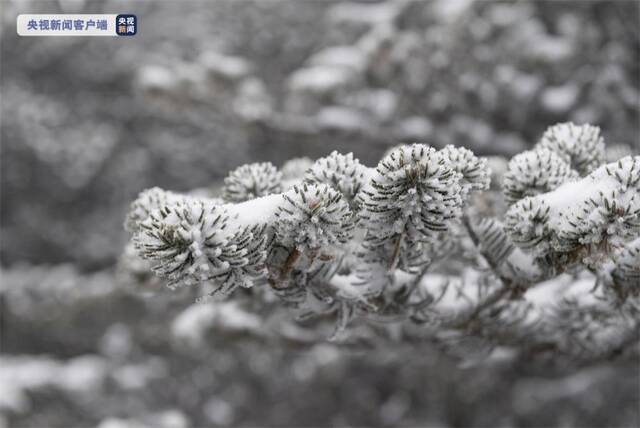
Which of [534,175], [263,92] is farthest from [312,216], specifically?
[263,92]

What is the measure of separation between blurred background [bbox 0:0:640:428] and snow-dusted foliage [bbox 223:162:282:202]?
1.04ft

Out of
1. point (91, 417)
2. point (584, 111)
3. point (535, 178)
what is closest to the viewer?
point (535, 178)

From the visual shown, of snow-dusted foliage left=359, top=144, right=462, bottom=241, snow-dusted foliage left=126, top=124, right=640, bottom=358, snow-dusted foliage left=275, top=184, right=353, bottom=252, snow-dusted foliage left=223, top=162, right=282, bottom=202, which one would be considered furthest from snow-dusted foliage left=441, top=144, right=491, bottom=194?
snow-dusted foliage left=223, top=162, right=282, bottom=202

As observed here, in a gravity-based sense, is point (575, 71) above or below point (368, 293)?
above

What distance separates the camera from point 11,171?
16.4 feet

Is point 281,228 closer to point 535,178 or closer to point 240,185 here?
point 240,185

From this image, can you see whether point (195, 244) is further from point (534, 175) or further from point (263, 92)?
point (263, 92)

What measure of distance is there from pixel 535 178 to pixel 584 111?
1744 millimetres

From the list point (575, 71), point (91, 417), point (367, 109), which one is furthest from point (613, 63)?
point (91, 417)

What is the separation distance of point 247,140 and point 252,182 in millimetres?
3077

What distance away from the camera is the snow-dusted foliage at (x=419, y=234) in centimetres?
70

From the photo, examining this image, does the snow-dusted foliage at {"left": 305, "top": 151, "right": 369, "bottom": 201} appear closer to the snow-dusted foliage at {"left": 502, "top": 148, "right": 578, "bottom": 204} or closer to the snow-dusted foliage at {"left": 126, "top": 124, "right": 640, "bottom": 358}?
the snow-dusted foliage at {"left": 126, "top": 124, "right": 640, "bottom": 358}

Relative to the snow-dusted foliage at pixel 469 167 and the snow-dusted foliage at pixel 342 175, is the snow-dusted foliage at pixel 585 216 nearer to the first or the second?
the snow-dusted foliage at pixel 469 167

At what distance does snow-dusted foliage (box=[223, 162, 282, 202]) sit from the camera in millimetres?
963
